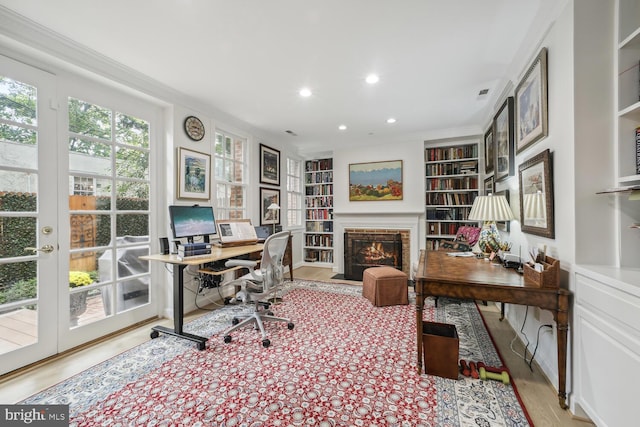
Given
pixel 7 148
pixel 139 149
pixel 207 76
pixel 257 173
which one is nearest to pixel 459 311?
pixel 257 173

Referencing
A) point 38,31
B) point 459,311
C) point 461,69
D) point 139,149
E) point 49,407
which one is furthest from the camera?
point 459,311

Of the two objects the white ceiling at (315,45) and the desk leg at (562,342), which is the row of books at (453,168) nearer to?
the white ceiling at (315,45)

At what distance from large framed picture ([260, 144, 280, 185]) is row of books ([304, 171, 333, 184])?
3.75ft

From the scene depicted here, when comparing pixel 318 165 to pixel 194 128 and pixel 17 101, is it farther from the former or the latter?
pixel 17 101

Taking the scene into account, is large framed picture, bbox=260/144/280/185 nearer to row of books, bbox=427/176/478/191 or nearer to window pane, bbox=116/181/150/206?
window pane, bbox=116/181/150/206

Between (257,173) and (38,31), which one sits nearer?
(38,31)

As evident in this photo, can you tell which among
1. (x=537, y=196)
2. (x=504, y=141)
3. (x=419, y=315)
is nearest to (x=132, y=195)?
(x=419, y=315)

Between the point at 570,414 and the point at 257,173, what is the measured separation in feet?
13.5

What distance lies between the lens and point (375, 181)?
16.4 ft

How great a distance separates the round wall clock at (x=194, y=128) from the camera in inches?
125

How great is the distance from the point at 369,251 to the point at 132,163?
12.1ft

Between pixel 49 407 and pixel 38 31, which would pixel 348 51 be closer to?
pixel 38 31

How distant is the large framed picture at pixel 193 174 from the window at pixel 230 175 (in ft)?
0.64

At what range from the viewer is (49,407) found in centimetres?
160
